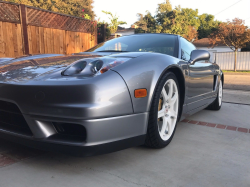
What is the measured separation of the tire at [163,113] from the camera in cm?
197

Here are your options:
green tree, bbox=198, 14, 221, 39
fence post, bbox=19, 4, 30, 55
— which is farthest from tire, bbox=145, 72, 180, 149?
green tree, bbox=198, 14, 221, 39

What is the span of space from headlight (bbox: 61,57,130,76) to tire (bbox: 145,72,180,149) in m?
0.47

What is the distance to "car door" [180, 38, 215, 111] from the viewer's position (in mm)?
2709

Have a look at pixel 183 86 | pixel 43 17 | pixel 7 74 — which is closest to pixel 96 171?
pixel 7 74

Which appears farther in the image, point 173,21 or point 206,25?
point 206,25

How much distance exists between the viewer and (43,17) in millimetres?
6012

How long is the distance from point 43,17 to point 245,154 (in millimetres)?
5664

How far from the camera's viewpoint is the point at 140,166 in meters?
1.87

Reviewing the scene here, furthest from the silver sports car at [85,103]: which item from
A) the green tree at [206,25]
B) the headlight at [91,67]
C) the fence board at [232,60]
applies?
the green tree at [206,25]

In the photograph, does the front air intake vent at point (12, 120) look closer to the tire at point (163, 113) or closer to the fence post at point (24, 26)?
the tire at point (163, 113)

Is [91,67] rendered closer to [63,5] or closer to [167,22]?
[63,5]

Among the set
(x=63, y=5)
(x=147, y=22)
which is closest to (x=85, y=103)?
(x=63, y=5)

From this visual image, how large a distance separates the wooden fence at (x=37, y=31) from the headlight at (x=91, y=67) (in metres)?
4.24

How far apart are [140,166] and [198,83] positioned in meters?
1.51
